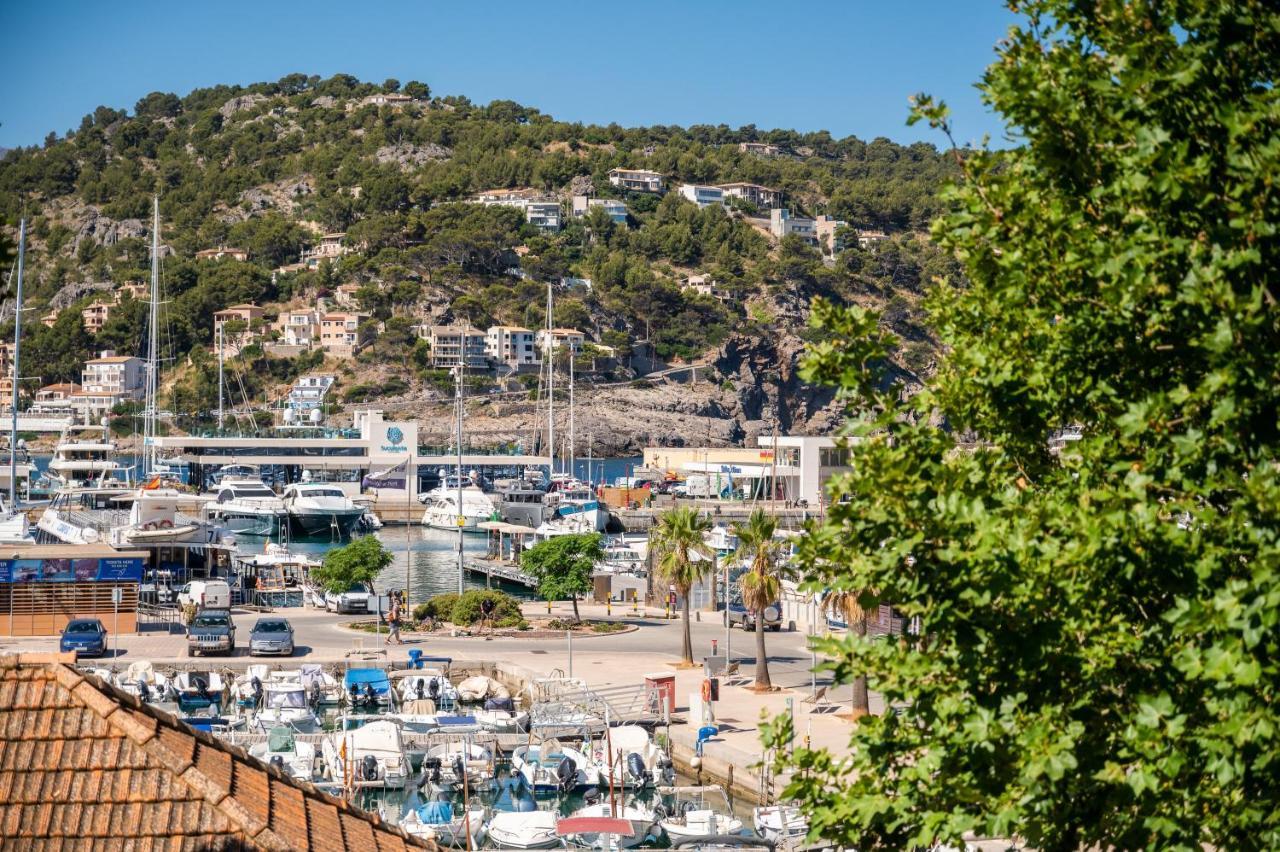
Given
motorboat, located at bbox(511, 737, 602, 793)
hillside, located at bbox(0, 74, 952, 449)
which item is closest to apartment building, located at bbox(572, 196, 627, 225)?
hillside, located at bbox(0, 74, 952, 449)

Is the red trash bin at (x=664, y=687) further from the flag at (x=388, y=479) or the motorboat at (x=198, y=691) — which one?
the flag at (x=388, y=479)

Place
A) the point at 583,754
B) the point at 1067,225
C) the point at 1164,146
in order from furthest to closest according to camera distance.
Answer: the point at 583,754
the point at 1067,225
the point at 1164,146

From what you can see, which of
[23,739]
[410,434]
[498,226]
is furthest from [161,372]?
[23,739]

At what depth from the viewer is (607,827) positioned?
19391 millimetres

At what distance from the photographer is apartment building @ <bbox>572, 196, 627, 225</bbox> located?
7584 inches

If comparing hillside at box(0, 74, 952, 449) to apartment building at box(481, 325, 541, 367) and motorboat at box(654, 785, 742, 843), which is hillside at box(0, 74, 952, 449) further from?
motorboat at box(654, 785, 742, 843)

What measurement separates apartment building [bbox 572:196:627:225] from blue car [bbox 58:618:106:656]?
16270 centimetres

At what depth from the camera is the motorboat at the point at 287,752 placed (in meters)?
22.8

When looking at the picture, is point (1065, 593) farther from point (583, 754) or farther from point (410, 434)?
point (410, 434)

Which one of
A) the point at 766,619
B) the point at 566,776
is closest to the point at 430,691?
the point at 566,776

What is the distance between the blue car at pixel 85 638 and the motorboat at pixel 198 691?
2564 millimetres

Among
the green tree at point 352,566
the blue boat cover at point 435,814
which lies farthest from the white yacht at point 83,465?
the blue boat cover at point 435,814

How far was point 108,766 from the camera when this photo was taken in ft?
23.4

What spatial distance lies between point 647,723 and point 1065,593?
20213 mm
